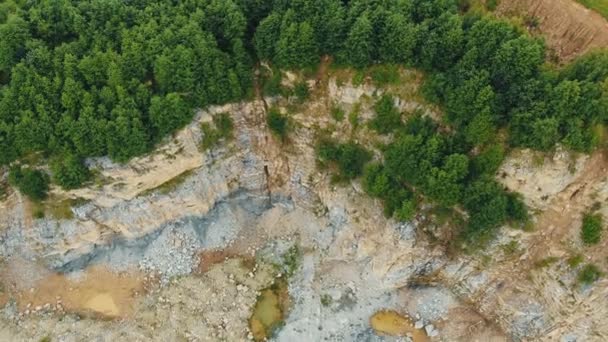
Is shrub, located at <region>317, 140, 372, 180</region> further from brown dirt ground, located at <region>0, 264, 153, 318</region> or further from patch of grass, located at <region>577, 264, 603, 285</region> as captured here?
brown dirt ground, located at <region>0, 264, 153, 318</region>

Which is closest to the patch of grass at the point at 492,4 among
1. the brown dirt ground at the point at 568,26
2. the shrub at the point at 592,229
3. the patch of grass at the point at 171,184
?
the brown dirt ground at the point at 568,26

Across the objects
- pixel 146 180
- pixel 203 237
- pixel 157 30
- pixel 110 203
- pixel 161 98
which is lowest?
pixel 203 237

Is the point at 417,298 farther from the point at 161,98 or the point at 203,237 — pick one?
the point at 161,98

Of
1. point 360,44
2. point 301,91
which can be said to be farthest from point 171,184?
point 360,44

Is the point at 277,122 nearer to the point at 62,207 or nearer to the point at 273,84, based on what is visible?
the point at 273,84

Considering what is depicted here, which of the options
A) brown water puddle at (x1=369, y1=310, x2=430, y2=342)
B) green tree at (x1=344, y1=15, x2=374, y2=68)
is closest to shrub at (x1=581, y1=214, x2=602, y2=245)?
brown water puddle at (x1=369, y1=310, x2=430, y2=342)

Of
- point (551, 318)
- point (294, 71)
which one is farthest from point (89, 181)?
point (551, 318)
